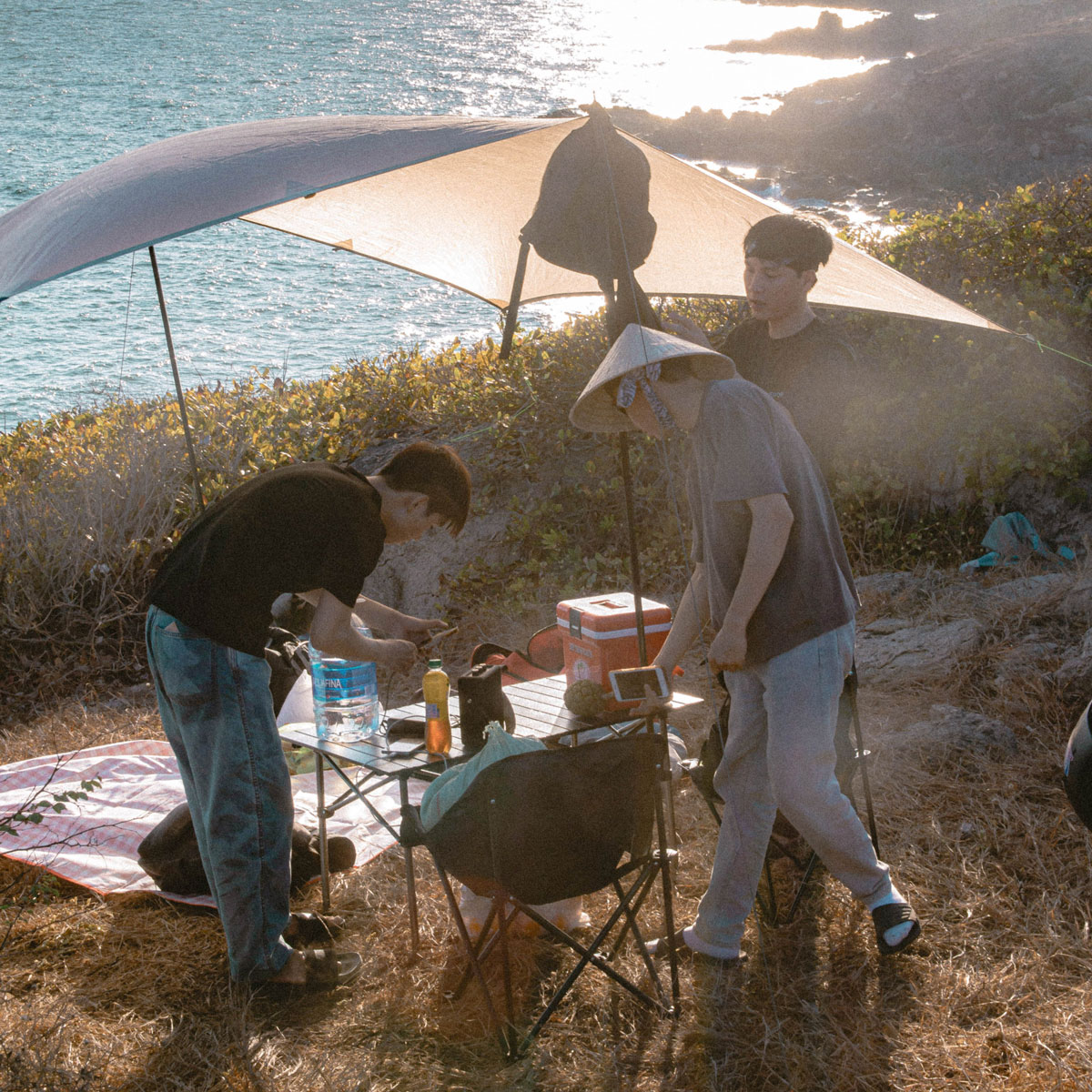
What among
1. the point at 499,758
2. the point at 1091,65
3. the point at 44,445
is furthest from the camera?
the point at 1091,65

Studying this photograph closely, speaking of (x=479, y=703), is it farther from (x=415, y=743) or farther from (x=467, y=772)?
(x=467, y=772)

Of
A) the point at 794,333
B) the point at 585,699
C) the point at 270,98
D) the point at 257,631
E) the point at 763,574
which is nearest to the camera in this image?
the point at 763,574

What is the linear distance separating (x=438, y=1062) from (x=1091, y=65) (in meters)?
23.3

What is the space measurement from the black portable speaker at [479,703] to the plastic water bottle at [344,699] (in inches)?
12.5

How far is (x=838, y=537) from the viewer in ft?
9.14

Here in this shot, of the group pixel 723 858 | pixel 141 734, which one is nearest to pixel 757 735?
pixel 723 858

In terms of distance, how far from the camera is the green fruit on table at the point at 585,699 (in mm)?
3021

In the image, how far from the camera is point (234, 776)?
2.83 meters

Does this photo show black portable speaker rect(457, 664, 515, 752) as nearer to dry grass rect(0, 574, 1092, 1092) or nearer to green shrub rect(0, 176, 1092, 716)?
dry grass rect(0, 574, 1092, 1092)

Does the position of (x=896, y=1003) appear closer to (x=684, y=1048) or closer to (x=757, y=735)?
(x=684, y=1048)

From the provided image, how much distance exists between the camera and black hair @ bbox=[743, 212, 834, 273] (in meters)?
3.06

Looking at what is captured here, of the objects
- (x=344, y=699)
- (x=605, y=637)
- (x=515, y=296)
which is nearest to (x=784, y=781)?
(x=605, y=637)

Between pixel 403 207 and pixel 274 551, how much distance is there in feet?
6.98

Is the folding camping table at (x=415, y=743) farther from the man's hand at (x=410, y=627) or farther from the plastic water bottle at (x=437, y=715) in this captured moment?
the man's hand at (x=410, y=627)
